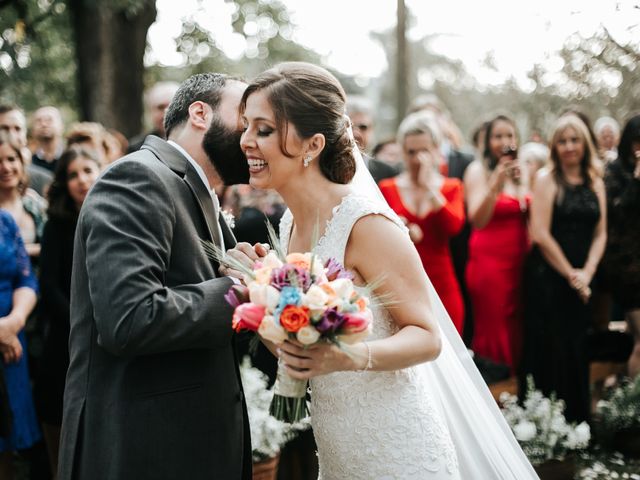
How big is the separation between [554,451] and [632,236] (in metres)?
2.38

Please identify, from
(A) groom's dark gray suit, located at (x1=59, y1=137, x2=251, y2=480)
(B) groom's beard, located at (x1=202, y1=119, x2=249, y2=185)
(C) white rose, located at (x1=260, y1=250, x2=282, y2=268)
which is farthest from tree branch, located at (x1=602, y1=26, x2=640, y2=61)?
(C) white rose, located at (x1=260, y1=250, x2=282, y2=268)

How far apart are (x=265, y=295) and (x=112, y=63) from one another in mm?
8658

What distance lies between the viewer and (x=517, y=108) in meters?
30.1

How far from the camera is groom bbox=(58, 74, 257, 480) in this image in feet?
7.72

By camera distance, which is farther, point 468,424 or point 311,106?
point 468,424

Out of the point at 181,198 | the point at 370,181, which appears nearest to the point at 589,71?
the point at 370,181

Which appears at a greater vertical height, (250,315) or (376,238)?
(376,238)

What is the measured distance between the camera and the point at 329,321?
2.19 m

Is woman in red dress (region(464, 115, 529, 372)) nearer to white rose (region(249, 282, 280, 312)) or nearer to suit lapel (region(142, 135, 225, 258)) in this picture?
suit lapel (region(142, 135, 225, 258))

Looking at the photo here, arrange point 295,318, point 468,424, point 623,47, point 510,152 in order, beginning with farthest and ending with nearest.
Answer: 1. point 510,152
2. point 623,47
3. point 468,424
4. point 295,318

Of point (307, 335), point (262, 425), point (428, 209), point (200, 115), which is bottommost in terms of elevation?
point (262, 425)

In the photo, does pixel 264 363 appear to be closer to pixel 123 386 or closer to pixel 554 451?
pixel 554 451

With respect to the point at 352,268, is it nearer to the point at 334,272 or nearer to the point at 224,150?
the point at 334,272

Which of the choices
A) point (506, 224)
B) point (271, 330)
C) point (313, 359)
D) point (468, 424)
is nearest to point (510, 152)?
point (506, 224)
